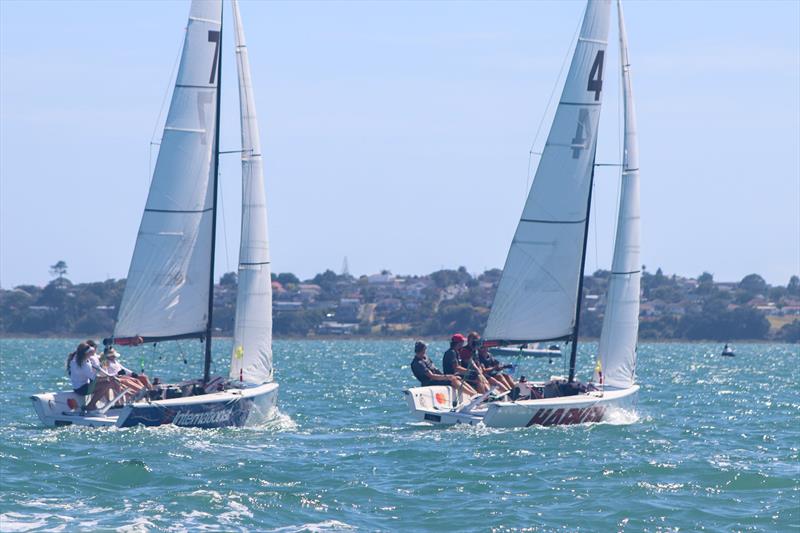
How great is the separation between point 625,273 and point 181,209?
813 cm

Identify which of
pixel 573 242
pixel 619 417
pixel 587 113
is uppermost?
pixel 587 113

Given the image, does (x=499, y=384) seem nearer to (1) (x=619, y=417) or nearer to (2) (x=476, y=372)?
(2) (x=476, y=372)

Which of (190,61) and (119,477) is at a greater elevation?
(190,61)

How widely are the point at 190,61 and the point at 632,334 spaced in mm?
9478

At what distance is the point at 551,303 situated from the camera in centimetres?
2802

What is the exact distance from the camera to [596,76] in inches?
1094

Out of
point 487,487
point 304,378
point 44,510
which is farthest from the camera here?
point 304,378

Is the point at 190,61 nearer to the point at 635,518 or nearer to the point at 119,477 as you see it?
the point at 119,477

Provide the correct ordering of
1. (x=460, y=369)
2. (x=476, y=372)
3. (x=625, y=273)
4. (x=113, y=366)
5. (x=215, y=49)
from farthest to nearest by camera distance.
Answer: (x=625, y=273), (x=215, y=49), (x=460, y=369), (x=476, y=372), (x=113, y=366)

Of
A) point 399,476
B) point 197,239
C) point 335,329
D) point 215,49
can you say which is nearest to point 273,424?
point 197,239

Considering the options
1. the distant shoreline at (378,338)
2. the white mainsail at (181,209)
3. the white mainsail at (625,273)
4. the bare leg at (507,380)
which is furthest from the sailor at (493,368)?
the distant shoreline at (378,338)

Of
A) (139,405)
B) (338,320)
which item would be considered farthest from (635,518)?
(338,320)

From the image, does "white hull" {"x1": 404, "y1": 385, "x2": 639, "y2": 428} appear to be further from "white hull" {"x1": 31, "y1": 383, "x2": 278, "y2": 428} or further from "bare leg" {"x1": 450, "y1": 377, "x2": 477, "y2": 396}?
"white hull" {"x1": 31, "y1": 383, "x2": 278, "y2": 428}

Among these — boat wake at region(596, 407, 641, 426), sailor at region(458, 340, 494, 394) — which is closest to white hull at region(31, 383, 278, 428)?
sailor at region(458, 340, 494, 394)
